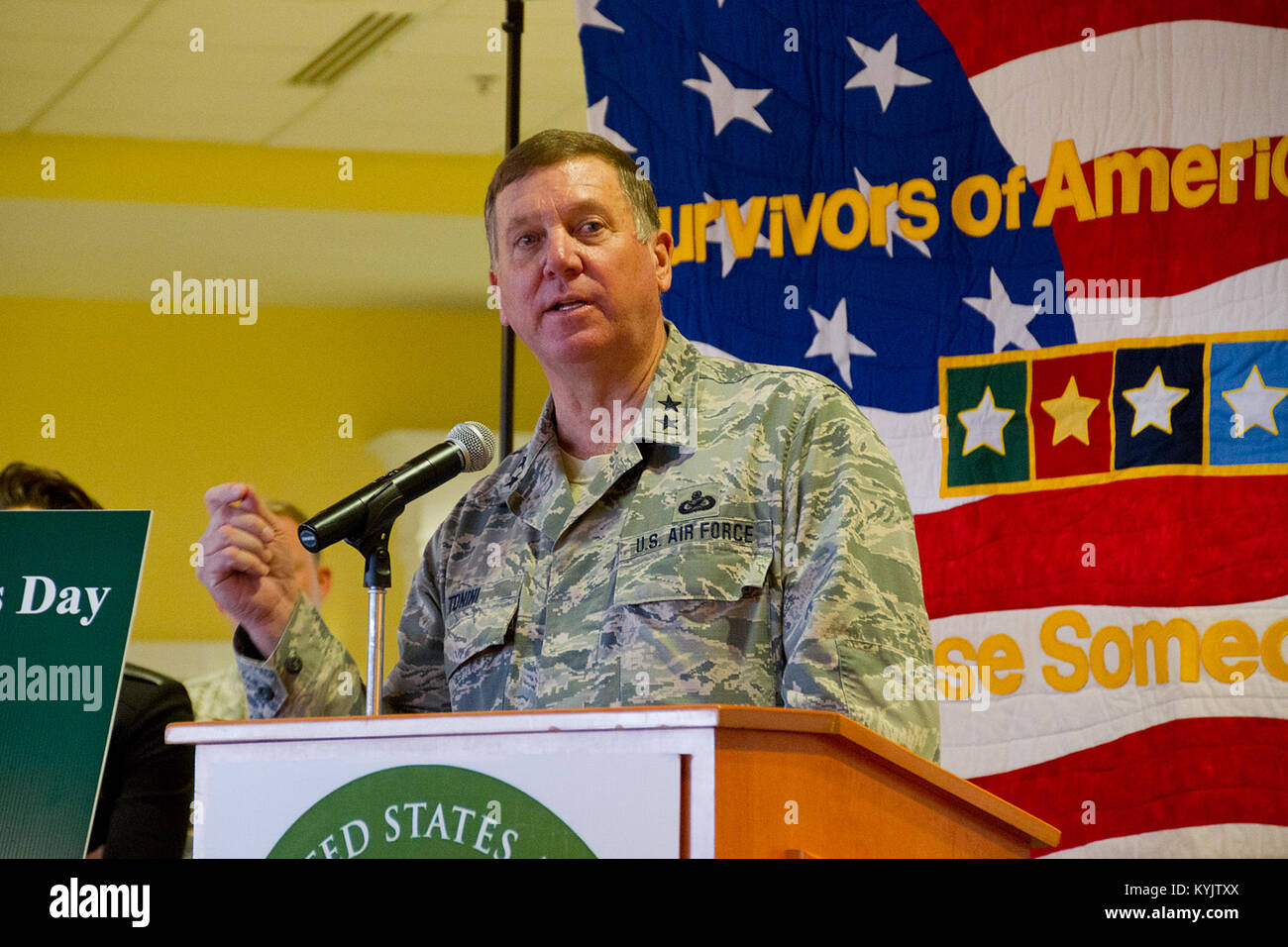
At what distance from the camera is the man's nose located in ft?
6.11

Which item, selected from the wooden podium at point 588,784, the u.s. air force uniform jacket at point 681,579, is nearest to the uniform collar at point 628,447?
the u.s. air force uniform jacket at point 681,579

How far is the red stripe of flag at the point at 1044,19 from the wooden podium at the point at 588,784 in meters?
2.02

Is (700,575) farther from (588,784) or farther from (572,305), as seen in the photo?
(588,784)

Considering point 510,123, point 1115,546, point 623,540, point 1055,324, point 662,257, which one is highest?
point 510,123

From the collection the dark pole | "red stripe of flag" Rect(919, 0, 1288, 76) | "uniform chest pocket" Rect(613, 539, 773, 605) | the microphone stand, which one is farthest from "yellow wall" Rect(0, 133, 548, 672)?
the microphone stand

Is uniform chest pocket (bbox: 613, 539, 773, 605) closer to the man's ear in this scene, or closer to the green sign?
the man's ear

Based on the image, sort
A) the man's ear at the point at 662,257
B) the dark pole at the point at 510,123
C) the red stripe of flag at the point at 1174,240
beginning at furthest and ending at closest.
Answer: the dark pole at the point at 510,123 < the red stripe of flag at the point at 1174,240 < the man's ear at the point at 662,257

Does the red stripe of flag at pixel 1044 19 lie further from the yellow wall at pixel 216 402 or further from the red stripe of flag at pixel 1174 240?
the yellow wall at pixel 216 402

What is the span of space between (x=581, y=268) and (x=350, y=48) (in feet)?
5.99

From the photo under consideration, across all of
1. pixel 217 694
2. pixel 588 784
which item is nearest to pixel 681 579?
pixel 588 784

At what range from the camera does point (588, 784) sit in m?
1.03

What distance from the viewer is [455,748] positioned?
1.07 meters

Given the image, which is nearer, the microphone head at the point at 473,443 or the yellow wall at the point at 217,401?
the microphone head at the point at 473,443

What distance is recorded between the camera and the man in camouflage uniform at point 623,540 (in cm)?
160
